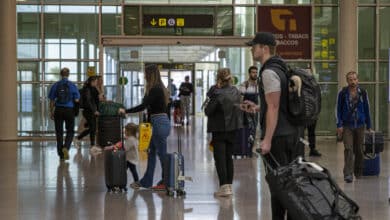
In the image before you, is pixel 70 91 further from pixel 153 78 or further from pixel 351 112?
pixel 351 112

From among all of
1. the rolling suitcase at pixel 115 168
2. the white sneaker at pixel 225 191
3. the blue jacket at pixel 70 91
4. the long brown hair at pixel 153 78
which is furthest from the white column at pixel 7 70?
the white sneaker at pixel 225 191

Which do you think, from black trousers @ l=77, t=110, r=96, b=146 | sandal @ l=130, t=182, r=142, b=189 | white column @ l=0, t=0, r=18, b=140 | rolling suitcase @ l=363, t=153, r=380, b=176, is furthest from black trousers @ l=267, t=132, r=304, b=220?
white column @ l=0, t=0, r=18, b=140

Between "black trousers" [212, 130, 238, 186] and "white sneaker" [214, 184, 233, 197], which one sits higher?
"black trousers" [212, 130, 238, 186]

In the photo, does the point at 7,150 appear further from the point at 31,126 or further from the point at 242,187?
the point at 242,187

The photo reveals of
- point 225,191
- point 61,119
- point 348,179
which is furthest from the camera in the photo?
point 61,119

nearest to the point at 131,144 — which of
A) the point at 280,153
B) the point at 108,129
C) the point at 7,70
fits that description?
the point at 280,153

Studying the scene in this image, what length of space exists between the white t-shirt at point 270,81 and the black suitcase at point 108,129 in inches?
408

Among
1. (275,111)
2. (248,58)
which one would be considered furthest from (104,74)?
(275,111)

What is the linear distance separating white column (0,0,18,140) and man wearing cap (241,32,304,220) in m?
15.0

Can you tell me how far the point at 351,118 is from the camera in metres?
11.0

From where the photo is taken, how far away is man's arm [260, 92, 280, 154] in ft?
18.7

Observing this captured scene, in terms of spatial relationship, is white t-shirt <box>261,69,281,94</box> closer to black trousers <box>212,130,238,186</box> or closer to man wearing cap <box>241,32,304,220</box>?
man wearing cap <box>241,32,304,220</box>

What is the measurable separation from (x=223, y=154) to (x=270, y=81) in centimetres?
378

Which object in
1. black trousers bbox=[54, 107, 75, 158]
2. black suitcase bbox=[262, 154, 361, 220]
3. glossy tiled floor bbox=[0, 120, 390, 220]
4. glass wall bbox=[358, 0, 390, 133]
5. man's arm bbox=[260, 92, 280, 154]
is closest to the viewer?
black suitcase bbox=[262, 154, 361, 220]
